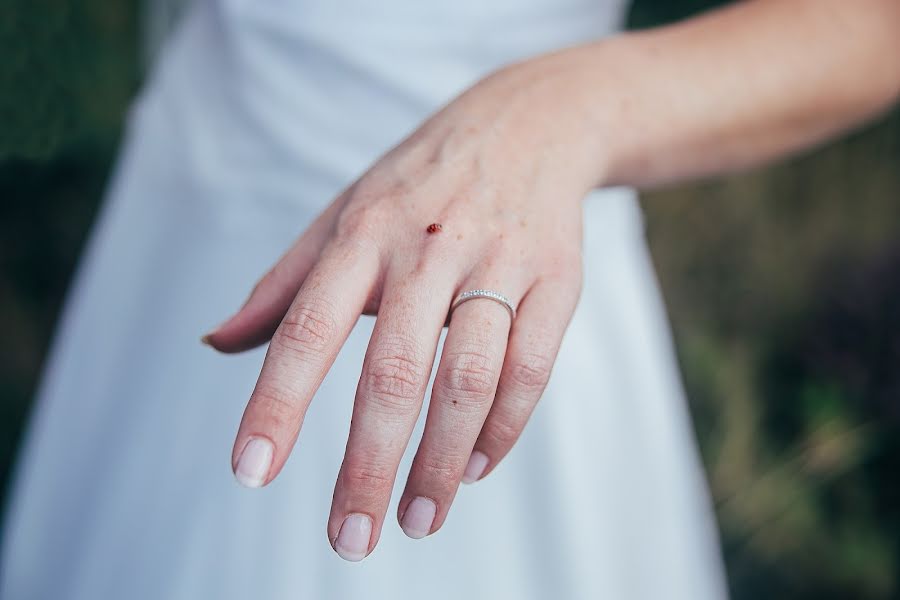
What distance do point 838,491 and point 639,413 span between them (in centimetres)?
126

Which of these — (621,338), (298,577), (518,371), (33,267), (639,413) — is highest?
(33,267)

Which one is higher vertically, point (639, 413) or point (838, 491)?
point (838, 491)

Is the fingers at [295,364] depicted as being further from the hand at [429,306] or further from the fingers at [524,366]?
the fingers at [524,366]

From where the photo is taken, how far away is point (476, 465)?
633mm

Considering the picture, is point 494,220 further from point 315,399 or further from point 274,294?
point 315,399

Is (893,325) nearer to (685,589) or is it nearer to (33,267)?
(685,589)

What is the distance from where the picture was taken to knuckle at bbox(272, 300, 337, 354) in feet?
1.87

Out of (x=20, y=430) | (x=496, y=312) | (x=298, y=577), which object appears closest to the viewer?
(x=496, y=312)

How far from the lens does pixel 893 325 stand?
6.82ft

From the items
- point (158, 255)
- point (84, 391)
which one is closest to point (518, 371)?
point (158, 255)

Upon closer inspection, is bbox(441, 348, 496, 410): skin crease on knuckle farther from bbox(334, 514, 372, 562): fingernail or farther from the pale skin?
bbox(334, 514, 372, 562): fingernail

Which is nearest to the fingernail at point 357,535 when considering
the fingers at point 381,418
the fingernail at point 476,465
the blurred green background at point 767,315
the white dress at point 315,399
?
the fingers at point 381,418

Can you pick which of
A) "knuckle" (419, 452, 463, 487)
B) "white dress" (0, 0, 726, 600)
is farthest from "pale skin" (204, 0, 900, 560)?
"white dress" (0, 0, 726, 600)

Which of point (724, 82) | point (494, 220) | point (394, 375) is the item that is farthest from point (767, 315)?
point (394, 375)
